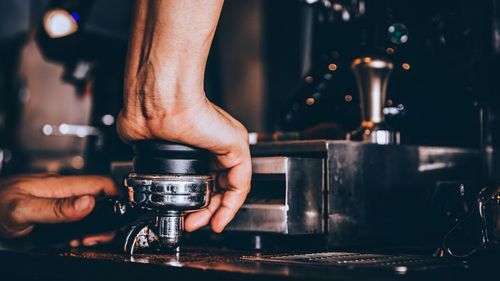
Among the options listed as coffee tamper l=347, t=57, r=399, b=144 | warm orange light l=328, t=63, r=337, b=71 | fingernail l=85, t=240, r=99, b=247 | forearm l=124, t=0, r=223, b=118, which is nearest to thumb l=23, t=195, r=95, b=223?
fingernail l=85, t=240, r=99, b=247

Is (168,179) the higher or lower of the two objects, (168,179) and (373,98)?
the lower

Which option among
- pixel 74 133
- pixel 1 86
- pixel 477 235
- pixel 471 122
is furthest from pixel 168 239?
pixel 1 86

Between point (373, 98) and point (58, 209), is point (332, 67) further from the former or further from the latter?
point (58, 209)

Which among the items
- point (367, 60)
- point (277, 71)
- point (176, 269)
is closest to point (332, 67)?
point (367, 60)

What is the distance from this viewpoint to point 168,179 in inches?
34.7

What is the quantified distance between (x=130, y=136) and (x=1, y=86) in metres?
3.30

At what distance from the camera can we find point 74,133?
10.9 ft

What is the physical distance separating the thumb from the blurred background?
0.88 feet

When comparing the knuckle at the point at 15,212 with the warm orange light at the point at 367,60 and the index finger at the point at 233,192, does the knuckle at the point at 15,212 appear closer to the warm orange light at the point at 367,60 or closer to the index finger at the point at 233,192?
the index finger at the point at 233,192

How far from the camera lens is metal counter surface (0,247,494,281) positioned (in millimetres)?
717

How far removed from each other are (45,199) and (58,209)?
5 cm

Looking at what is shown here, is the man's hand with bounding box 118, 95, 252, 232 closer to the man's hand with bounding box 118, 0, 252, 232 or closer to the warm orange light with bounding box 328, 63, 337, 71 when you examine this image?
the man's hand with bounding box 118, 0, 252, 232

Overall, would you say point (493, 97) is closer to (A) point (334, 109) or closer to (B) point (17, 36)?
(A) point (334, 109)

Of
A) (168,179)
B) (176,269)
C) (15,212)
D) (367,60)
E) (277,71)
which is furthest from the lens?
(277,71)
